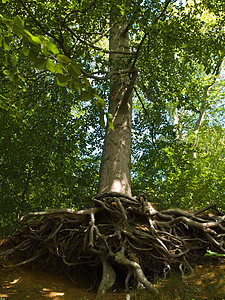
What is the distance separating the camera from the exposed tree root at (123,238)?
3.93 m

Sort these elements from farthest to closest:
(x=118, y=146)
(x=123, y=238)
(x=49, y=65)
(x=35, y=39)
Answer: (x=118, y=146), (x=123, y=238), (x=49, y=65), (x=35, y=39)

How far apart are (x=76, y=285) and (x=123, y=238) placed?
3.26ft

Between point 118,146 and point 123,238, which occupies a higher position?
point 118,146

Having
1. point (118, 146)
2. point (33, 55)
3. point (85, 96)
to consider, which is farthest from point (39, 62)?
point (118, 146)

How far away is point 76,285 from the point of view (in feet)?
13.6

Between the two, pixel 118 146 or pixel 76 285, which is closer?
pixel 76 285

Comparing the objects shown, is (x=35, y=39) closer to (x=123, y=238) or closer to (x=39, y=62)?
(x=39, y=62)

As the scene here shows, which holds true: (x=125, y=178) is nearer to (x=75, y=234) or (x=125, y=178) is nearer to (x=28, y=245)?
(x=75, y=234)

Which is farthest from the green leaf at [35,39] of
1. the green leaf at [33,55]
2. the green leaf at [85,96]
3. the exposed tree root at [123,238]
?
the exposed tree root at [123,238]

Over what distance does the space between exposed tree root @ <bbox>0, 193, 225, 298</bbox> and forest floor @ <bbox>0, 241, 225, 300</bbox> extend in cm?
20

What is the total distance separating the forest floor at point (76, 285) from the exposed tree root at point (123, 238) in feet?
0.65

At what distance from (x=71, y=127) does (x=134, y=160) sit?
9.00 ft

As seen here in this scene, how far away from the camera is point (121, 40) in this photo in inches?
294

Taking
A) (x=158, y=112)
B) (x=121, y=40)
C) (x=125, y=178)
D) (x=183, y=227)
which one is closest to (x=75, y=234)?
(x=125, y=178)
